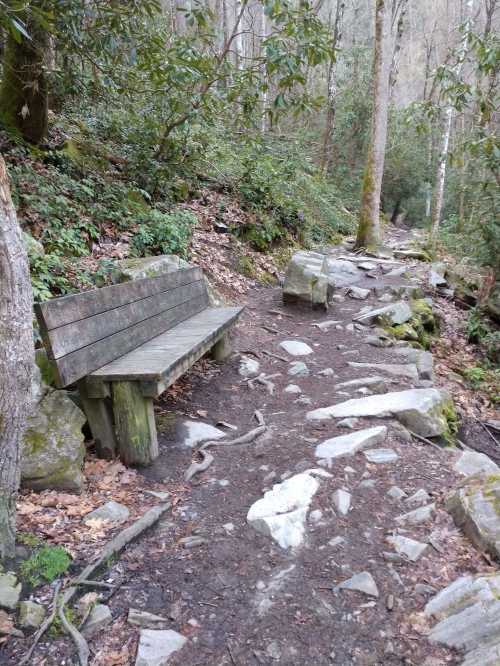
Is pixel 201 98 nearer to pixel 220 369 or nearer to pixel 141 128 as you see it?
pixel 141 128

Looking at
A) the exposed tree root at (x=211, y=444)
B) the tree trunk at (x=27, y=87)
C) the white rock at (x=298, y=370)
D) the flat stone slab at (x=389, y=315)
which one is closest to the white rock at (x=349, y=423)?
the exposed tree root at (x=211, y=444)

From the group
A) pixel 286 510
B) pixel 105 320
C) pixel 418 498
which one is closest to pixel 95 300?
pixel 105 320

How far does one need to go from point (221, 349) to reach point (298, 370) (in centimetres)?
95

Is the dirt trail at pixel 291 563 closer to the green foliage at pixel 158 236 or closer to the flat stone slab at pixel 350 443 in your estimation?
Result: the flat stone slab at pixel 350 443

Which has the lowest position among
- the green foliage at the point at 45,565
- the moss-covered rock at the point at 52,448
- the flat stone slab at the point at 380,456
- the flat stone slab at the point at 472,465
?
the flat stone slab at the point at 472,465

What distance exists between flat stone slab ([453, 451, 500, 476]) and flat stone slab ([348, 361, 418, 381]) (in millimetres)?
1624

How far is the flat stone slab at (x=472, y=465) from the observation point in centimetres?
324

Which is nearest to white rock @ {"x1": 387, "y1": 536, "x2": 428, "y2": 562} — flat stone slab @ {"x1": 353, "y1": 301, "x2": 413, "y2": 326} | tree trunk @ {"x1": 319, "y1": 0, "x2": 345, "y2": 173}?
flat stone slab @ {"x1": 353, "y1": 301, "x2": 413, "y2": 326}

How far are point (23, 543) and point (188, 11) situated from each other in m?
5.77

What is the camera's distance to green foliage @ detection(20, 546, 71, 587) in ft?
7.43

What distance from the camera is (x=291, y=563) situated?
2477 mm

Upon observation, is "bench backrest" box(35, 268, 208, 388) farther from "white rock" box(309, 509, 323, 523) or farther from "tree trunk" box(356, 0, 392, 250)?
"tree trunk" box(356, 0, 392, 250)

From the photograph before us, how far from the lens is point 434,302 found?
30.3ft

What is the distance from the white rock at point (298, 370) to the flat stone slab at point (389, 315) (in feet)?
6.41
